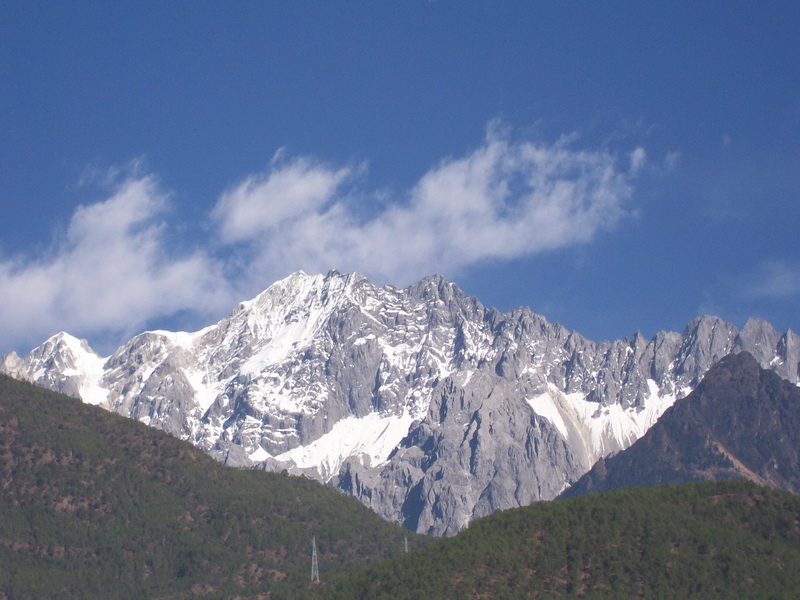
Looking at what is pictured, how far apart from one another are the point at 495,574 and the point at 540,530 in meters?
14.1

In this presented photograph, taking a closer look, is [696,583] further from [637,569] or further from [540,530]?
[540,530]

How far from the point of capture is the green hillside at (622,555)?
587ft

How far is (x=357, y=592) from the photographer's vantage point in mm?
189125

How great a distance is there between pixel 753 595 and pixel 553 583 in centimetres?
2322

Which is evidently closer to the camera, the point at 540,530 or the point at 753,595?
the point at 753,595

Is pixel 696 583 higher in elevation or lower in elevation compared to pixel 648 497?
lower

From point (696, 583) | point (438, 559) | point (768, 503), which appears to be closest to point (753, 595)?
point (696, 583)

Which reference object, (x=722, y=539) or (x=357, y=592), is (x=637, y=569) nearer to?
(x=722, y=539)

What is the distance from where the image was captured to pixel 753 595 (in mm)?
176250

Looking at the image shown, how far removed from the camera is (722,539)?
7357 inches

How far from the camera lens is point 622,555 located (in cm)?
18462

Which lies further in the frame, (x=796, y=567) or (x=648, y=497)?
(x=648, y=497)

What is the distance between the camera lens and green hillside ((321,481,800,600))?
179 m

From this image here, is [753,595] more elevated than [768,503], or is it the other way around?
[768,503]
